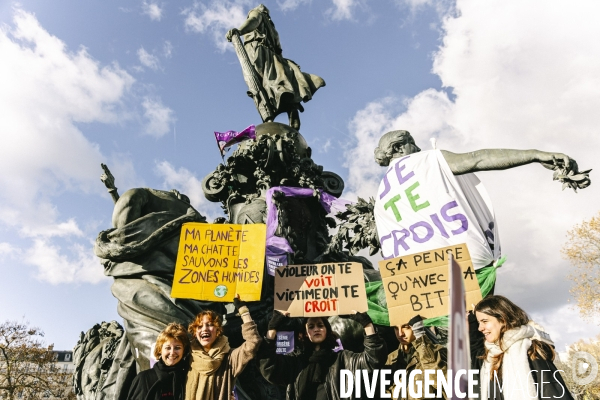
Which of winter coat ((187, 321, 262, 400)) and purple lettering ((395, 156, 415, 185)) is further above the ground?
purple lettering ((395, 156, 415, 185))

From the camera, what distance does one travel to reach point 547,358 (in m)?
3.28

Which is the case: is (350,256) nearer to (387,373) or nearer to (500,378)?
(387,373)

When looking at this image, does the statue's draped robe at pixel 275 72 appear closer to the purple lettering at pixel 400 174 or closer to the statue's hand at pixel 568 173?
the purple lettering at pixel 400 174

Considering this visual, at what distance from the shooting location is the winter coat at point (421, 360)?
13.6 feet

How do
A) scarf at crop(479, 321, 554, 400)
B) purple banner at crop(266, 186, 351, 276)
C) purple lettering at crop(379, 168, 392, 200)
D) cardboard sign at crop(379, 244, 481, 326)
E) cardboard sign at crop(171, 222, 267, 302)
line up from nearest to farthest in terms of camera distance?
scarf at crop(479, 321, 554, 400) < cardboard sign at crop(379, 244, 481, 326) < cardboard sign at crop(171, 222, 267, 302) < purple lettering at crop(379, 168, 392, 200) < purple banner at crop(266, 186, 351, 276)

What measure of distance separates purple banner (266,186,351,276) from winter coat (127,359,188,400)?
3.77 meters

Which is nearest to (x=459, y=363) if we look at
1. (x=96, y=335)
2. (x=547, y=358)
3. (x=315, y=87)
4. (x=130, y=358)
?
(x=547, y=358)

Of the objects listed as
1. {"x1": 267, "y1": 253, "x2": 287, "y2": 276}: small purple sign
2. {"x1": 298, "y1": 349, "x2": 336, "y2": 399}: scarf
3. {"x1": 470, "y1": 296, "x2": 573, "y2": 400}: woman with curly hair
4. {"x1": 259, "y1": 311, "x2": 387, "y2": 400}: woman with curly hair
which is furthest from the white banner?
{"x1": 470, "y1": 296, "x2": 573, "y2": 400}: woman with curly hair

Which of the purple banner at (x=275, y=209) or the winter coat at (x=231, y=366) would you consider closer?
the winter coat at (x=231, y=366)

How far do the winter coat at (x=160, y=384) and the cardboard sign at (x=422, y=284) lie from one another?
77.3 inches

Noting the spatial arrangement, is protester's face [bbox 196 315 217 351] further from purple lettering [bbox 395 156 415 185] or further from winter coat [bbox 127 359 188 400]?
purple lettering [bbox 395 156 415 185]

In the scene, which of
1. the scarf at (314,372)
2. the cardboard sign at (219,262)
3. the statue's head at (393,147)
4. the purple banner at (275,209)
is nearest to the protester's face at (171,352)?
the scarf at (314,372)

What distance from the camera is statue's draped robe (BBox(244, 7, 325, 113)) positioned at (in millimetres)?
11242

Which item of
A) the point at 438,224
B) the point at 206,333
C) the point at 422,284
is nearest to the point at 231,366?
the point at 206,333
